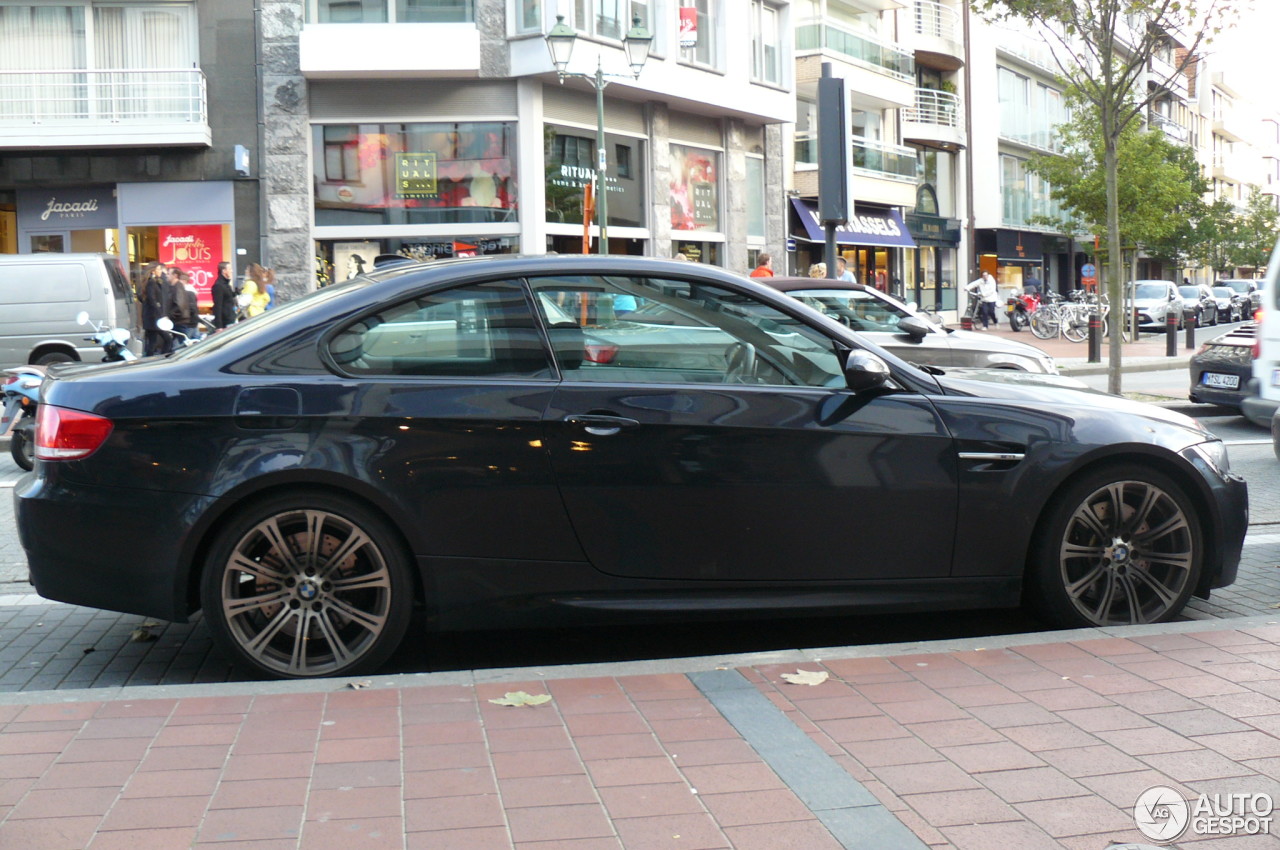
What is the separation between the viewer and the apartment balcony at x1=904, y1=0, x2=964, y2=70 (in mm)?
44094

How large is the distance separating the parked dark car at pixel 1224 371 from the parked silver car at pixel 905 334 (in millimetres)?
3521

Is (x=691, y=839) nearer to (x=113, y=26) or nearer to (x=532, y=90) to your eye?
(x=532, y=90)

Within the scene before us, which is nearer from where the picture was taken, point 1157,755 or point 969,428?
point 1157,755

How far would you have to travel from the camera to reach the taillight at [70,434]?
4.50 m

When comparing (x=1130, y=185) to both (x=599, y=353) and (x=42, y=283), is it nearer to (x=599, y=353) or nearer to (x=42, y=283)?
(x=42, y=283)

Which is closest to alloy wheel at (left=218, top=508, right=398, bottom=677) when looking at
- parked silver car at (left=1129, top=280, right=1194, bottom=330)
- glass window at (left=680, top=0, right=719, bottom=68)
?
glass window at (left=680, top=0, right=719, bottom=68)

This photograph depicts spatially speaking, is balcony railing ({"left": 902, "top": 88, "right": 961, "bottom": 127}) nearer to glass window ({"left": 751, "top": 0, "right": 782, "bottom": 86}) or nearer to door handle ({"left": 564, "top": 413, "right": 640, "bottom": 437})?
glass window ({"left": 751, "top": 0, "right": 782, "bottom": 86})

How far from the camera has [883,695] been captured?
4.14 m

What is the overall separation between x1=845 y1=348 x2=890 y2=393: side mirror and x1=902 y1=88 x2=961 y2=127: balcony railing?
40607 millimetres

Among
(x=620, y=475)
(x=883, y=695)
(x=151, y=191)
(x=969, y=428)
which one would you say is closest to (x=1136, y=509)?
(x=969, y=428)

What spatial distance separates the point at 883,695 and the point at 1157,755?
817 millimetres

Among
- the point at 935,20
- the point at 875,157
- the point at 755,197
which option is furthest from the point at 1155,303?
the point at 755,197

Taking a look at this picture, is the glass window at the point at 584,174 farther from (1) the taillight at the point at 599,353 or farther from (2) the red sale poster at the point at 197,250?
(1) the taillight at the point at 599,353

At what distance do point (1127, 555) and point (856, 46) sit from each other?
1342 inches
